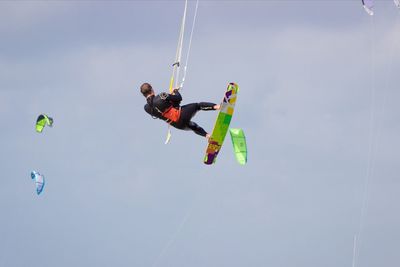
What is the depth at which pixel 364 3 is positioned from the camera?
1627 centimetres

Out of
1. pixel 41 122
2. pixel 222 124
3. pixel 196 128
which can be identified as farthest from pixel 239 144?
pixel 41 122

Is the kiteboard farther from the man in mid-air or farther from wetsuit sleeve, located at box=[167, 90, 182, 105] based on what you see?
wetsuit sleeve, located at box=[167, 90, 182, 105]

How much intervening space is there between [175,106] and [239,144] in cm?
146

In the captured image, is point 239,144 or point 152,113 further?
point 239,144

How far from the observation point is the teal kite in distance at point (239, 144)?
14.4 m

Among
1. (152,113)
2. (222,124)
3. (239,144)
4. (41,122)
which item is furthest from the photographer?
(41,122)

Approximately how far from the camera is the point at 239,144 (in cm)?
1458

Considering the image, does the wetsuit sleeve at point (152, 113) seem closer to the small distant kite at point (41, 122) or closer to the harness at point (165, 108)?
the harness at point (165, 108)

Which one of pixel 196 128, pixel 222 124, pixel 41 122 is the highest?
pixel 222 124

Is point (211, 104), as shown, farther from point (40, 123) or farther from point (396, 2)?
point (40, 123)

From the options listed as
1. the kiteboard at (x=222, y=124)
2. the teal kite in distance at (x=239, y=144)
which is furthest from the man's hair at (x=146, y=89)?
the teal kite in distance at (x=239, y=144)

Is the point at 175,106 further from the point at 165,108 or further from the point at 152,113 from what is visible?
the point at 152,113

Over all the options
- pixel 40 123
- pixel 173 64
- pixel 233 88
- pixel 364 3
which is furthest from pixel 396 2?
pixel 40 123

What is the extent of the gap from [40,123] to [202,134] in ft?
43.5
